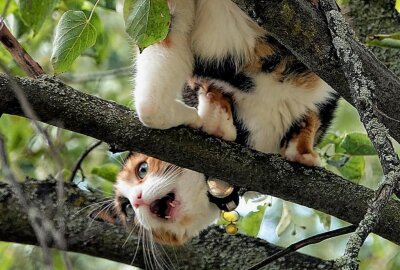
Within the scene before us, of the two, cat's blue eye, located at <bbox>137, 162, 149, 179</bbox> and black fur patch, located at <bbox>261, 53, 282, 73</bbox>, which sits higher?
black fur patch, located at <bbox>261, 53, 282, 73</bbox>

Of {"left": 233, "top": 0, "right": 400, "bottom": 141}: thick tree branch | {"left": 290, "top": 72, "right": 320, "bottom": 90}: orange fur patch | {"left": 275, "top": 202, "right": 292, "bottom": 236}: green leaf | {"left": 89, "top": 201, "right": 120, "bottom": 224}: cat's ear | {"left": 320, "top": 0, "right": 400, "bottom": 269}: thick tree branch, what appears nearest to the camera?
{"left": 320, "top": 0, "right": 400, "bottom": 269}: thick tree branch

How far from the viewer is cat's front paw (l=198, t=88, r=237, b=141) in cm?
255

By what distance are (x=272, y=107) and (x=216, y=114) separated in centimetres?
23

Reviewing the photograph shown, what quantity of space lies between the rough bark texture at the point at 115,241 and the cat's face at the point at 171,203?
56mm

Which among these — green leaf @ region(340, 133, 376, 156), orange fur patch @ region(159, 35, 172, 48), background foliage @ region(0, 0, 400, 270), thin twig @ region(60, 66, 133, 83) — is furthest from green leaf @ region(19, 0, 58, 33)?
thin twig @ region(60, 66, 133, 83)

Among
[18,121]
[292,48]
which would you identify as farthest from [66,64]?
[18,121]

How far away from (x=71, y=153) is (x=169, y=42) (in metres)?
1.48

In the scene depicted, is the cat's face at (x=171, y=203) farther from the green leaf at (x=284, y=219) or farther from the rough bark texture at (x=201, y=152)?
the rough bark texture at (x=201, y=152)

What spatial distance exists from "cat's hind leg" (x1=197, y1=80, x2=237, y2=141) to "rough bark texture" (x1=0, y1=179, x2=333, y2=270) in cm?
40

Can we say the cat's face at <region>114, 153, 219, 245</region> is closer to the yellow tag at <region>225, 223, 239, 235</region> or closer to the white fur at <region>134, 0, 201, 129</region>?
the yellow tag at <region>225, 223, 239, 235</region>

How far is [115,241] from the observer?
2.80 m

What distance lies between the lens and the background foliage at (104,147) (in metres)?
2.13

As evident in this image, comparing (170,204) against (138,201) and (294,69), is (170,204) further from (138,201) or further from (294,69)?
(294,69)

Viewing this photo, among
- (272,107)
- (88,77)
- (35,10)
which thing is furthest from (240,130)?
(88,77)
